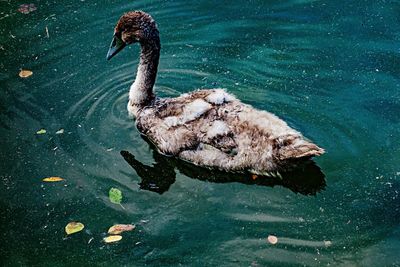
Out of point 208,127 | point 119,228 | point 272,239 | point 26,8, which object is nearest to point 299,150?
point 272,239

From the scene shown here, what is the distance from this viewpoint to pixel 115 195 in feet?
20.4

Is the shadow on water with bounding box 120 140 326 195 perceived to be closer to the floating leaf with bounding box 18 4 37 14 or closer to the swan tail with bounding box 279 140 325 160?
the swan tail with bounding box 279 140 325 160

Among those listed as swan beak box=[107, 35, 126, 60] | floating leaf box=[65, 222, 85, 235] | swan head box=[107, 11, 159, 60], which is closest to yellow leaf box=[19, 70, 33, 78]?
swan beak box=[107, 35, 126, 60]

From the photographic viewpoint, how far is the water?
5676 millimetres

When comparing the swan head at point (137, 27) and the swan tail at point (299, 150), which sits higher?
the swan head at point (137, 27)

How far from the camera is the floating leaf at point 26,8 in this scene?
970cm

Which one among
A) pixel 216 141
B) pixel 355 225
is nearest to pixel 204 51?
pixel 216 141

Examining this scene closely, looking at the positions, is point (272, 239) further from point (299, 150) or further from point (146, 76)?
point (146, 76)

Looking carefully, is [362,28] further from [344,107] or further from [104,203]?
[104,203]

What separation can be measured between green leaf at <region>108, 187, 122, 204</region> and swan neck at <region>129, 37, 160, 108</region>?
1168 mm

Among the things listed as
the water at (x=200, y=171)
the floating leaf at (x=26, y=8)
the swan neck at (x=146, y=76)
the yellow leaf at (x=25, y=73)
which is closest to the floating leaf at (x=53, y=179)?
the water at (x=200, y=171)

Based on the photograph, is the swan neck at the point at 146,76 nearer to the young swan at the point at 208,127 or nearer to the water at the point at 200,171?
the young swan at the point at 208,127

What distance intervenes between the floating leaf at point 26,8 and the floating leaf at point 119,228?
5117mm

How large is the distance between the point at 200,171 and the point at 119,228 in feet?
3.68
